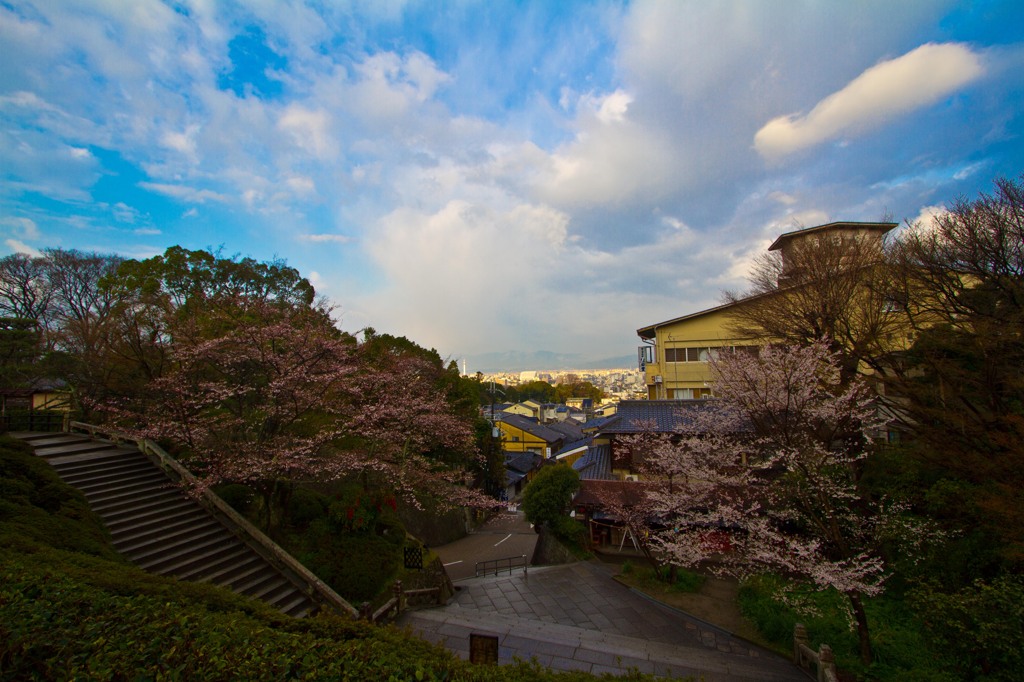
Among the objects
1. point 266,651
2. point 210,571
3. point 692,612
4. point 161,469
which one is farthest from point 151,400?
point 692,612

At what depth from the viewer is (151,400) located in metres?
17.4

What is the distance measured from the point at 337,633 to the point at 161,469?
39.6 feet

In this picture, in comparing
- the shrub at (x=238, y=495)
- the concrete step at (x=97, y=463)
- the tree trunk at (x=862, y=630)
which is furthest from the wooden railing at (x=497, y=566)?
the concrete step at (x=97, y=463)

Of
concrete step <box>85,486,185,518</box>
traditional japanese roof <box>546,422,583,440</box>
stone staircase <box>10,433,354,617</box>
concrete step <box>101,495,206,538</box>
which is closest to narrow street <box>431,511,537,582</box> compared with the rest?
stone staircase <box>10,433,354,617</box>

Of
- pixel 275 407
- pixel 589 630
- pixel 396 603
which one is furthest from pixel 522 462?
pixel 275 407

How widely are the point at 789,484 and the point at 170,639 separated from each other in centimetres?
1488

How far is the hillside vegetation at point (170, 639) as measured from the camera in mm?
4410

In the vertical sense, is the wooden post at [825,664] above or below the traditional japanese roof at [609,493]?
below

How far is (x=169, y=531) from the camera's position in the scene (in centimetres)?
1172

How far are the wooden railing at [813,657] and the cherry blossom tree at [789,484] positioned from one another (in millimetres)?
1140

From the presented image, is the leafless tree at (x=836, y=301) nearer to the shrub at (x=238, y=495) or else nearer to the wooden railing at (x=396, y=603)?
the wooden railing at (x=396, y=603)

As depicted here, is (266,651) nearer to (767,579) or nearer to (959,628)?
(959,628)

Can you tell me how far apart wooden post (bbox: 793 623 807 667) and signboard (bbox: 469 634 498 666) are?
29.8 feet

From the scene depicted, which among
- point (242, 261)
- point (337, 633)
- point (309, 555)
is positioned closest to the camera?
point (337, 633)
